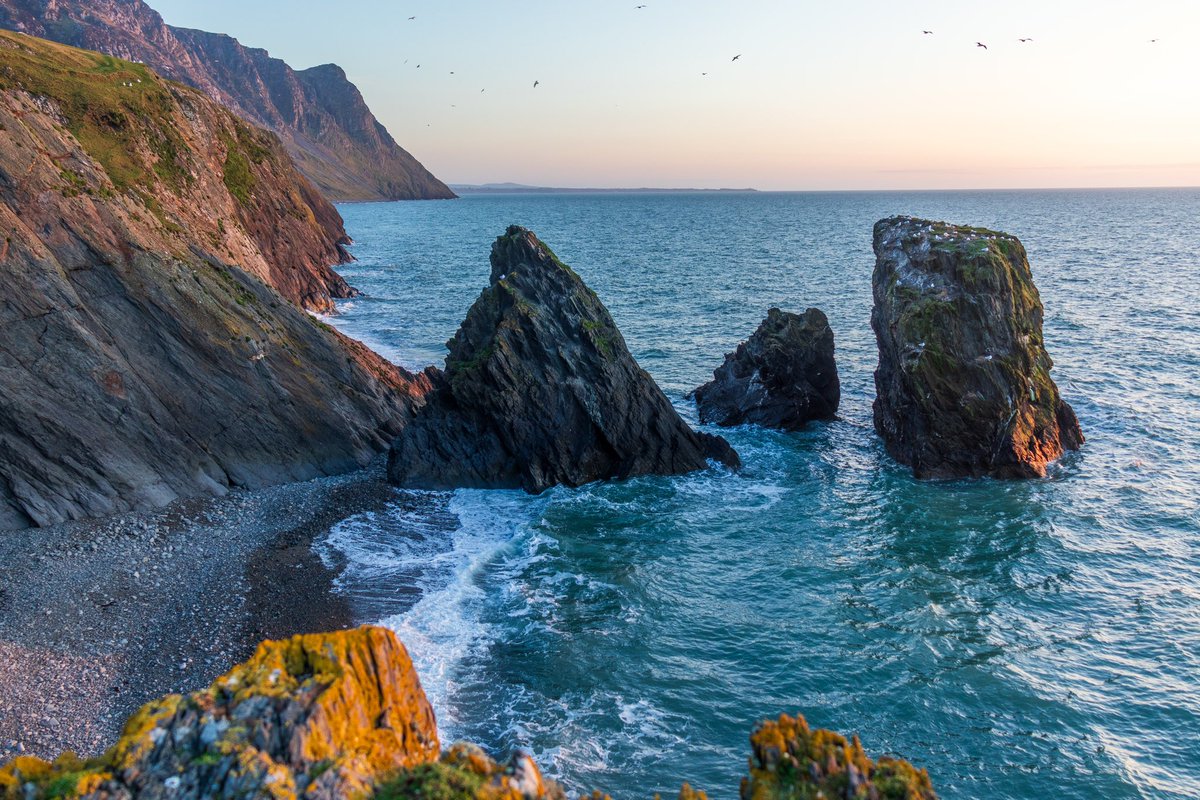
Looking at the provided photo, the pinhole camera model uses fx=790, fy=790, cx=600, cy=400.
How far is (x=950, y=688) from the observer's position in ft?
67.4

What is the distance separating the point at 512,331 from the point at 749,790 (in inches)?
1016

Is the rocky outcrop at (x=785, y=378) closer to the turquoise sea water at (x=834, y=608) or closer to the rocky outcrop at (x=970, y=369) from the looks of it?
the turquoise sea water at (x=834, y=608)

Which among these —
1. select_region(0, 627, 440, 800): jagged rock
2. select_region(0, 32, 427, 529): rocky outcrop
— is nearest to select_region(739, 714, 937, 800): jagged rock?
select_region(0, 627, 440, 800): jagged rock

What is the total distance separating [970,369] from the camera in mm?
34000

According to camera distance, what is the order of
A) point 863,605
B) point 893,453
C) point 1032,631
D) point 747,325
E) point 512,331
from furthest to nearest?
point 747,325 → point 893,453 → point 512,331 → point 863,605 → point 1032,631

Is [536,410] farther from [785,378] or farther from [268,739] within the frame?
[268,739]

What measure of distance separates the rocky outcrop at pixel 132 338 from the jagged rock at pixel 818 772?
2544cm

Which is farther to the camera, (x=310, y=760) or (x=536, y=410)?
(x=536, y=410)

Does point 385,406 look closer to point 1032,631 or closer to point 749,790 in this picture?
point 1032,631

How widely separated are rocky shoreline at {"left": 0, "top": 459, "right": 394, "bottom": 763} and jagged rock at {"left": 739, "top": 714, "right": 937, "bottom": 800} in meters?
15.1

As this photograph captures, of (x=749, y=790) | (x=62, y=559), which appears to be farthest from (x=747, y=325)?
(x=749, y=790)

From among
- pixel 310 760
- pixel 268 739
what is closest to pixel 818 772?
pixel 310 760

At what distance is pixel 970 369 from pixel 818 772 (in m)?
27.8

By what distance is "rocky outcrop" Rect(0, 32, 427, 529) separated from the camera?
27.5 metres
